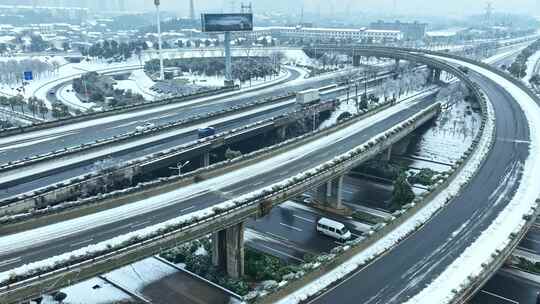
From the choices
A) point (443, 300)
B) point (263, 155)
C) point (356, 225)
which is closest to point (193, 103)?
point (263, 155)

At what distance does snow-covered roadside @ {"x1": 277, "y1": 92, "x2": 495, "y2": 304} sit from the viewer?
30.0 metres

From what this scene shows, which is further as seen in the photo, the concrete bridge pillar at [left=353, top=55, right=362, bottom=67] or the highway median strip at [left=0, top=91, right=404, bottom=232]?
the concrete bridge pillar at [left=353, top=55, right=362, bottom=67]

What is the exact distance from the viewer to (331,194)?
2144 inches

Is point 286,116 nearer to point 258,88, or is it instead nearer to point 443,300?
point 258,88

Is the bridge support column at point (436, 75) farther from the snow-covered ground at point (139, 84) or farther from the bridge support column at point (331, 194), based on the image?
the bridge support column at point (331, 194)

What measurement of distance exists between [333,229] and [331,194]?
27.1 feet

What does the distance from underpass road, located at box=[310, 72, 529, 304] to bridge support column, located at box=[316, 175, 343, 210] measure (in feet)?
48.2

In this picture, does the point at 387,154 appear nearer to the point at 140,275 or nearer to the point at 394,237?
the point at 394,237

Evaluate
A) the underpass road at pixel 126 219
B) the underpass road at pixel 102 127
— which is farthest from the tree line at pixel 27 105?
the underpass road at pixel 126 219

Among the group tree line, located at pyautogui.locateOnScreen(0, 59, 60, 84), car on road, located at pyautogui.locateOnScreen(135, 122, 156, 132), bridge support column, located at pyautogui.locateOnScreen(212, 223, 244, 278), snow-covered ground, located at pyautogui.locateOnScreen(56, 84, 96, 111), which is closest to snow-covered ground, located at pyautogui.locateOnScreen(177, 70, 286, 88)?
snow-covered ground, located at pyautogui.locateOnScreen(56, 84, 96, 111)

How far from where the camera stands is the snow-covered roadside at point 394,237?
3000 centimetres

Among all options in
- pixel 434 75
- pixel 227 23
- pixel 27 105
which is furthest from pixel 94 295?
pixel 434 75

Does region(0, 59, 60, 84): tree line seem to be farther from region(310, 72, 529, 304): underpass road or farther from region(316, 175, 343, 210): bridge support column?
region(310, 72, 529, 304): underpass road

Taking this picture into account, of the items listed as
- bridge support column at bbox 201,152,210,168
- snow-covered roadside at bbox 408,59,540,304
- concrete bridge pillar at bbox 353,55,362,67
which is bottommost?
bridge support column at bbox 201,152,210,168
